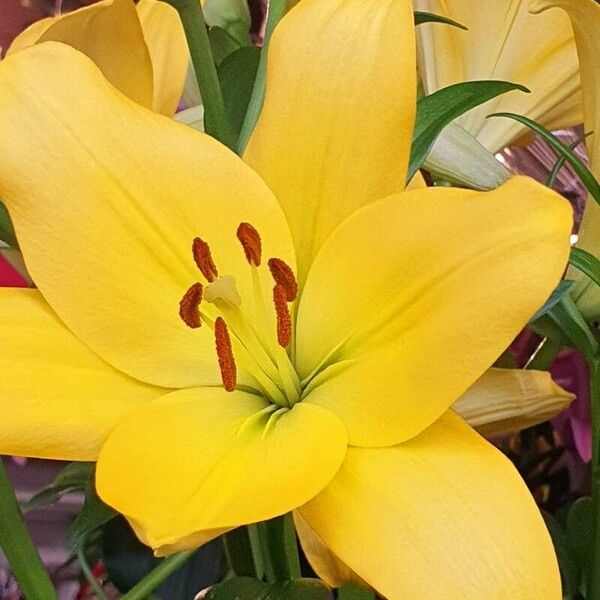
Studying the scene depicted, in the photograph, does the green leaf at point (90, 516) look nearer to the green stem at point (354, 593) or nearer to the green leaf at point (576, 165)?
the green stem at point (354, 593)

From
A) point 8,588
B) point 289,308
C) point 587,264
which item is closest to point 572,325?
point 587,264

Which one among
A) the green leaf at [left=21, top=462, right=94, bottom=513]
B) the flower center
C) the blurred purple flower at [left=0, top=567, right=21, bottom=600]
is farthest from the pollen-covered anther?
the blurred purple flower at [left=0, top=567, right=21, bottom=600]

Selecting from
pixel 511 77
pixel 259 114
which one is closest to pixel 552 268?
pixel 259 114

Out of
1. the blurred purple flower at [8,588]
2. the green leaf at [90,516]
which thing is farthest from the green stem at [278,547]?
the blurred purple flower at [8,588]

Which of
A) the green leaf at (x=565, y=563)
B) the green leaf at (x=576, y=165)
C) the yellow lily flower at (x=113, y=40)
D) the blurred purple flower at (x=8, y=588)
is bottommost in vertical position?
the blurred purple flower at (x=8, y=588)

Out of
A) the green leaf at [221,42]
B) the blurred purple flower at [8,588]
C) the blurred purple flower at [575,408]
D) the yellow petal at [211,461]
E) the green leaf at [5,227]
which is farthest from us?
the blurred purple flower at [8,588]

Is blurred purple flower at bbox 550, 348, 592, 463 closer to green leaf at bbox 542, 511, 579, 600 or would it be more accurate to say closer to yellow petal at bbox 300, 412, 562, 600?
green leaf at bbox 542, 511, 579, 600
